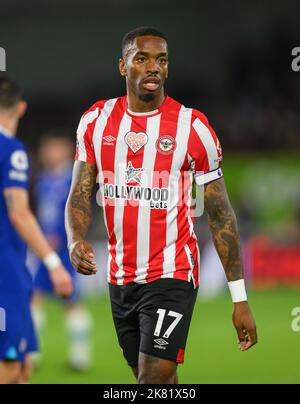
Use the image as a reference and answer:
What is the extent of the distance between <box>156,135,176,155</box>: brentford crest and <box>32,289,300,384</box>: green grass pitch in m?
3.43

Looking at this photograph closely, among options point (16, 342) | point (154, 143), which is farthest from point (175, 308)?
point (16, 342)

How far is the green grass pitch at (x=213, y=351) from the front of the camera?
26.2 feet

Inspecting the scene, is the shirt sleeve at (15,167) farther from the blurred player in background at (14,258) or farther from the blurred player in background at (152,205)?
the blurred player in background at (152,205)

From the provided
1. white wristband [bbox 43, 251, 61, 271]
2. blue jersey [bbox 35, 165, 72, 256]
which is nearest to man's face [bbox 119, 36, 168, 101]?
white wristband [bbox 43, 251, 61, 271]

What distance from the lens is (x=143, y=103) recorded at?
476cm

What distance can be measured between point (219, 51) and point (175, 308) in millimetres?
16290

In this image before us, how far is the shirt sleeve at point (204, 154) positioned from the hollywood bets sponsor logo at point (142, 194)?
0.20m

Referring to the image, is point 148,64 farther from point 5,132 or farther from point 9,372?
point 9,372

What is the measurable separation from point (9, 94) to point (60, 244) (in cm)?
353

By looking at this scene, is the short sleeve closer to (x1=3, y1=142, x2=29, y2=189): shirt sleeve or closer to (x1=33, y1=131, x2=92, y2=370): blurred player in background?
(x1=3, y1=142, x2=29, y2=189): shirt sleeve

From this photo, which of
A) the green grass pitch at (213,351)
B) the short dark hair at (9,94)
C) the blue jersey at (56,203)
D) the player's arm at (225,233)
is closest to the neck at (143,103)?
Answer: the player's arm at (225,233)
